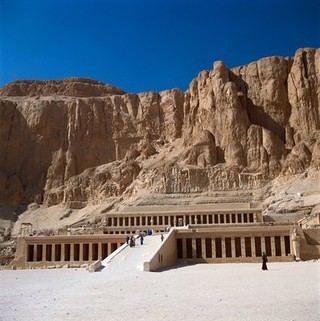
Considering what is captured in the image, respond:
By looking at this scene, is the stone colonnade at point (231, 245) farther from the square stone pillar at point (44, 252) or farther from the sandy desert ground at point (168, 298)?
the sandy desert ground at point (168, 298)

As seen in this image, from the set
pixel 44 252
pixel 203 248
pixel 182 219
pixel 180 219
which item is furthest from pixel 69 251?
pixel 182 219

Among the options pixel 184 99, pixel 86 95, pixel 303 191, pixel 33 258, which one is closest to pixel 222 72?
pixel 184 99

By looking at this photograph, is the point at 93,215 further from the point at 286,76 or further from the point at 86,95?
the point at 86,95

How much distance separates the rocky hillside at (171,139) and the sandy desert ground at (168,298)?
52727mm

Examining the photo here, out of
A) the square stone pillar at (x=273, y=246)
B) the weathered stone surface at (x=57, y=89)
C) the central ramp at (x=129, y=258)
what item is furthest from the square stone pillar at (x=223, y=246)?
the weathered stone surface at (x=57, y=89)

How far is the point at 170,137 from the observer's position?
9925 centimetres

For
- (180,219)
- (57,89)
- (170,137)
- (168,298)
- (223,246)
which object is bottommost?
(168,298)

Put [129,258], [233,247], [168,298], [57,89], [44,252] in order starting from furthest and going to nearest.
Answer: [57,89] → [44,252] → [233,247] → [129,258] → [168,298]

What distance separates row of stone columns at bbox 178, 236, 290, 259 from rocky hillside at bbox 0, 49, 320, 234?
3225 cm

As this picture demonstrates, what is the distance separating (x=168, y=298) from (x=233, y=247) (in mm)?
24852

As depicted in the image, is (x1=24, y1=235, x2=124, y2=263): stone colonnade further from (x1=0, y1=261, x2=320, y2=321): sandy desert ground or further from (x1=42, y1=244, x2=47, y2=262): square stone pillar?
(x1=0, y1=261, x2=320, y2=321): sandy desert ground

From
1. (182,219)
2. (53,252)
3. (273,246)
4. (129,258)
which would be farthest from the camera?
(182,219)

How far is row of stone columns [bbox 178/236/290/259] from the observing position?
40.7m

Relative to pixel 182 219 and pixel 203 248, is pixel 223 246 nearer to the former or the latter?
pixel 203 248
